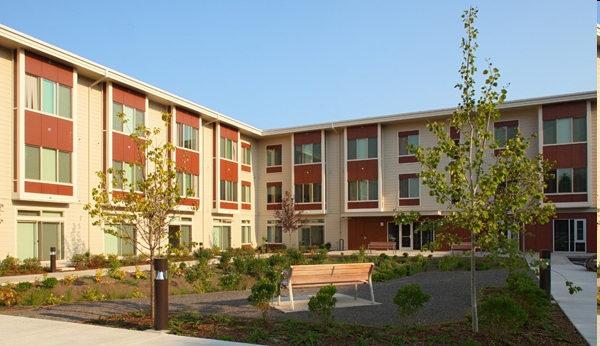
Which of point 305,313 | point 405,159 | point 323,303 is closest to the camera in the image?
point 323,303

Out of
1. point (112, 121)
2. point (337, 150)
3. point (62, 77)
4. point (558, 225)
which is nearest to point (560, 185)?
point (558, 225)

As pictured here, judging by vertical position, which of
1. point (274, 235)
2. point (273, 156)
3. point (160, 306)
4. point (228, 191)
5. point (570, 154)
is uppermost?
point (273, 156)

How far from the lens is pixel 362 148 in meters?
40.5

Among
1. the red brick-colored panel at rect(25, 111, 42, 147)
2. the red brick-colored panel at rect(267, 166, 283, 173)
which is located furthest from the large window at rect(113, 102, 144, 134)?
the red brick-colored panel at rect(267, 166, 283, 173)

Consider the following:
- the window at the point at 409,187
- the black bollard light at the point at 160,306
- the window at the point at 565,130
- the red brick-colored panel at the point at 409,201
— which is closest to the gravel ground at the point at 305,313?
the black bollard light at the point at 160,306

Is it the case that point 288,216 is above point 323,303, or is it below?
below

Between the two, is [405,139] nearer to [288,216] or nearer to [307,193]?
[307,193]

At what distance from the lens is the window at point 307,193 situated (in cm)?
4228

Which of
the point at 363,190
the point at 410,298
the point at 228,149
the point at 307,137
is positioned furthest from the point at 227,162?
the point at 410,298

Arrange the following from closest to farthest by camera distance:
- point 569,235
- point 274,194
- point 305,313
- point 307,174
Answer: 1. point 305,313
2. point 569,235
3. point 307,174
4. point 274,194

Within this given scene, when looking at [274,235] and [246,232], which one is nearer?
[246,232]

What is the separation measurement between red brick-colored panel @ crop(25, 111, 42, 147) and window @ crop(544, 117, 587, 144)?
91.7 ft

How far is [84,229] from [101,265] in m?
3.32

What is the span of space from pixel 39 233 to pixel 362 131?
22.9 m
